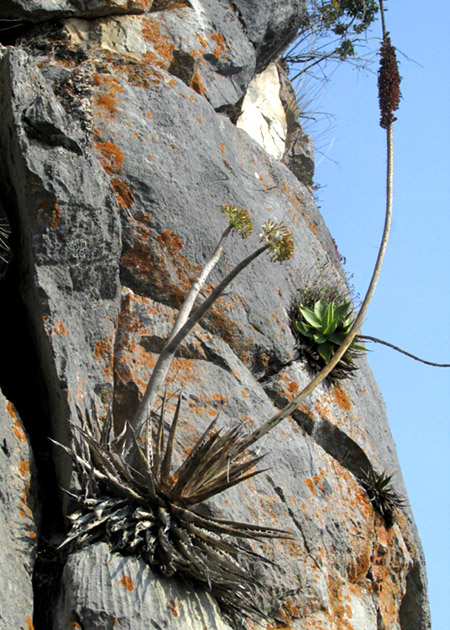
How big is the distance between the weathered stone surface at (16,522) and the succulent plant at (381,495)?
3058 mm

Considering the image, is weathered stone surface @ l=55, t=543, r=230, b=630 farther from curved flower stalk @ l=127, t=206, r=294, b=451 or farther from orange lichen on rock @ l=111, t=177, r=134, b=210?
orange lichen on rock @ l=111, t=177, r=134, b=210

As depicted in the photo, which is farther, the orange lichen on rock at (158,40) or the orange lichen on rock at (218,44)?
the orange lichen on rock at (218,44)

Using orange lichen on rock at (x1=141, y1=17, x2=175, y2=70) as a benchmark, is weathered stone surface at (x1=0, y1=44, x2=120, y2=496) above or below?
below

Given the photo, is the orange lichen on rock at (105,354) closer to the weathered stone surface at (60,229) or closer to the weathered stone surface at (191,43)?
the weathered stone surface at (60,229)

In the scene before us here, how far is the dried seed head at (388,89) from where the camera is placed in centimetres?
558

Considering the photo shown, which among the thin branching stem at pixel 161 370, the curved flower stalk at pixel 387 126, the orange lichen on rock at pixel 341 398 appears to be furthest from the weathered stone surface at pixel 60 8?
the orange lichen on rock at pixel 341 398

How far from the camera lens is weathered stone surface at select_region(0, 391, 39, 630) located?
399cm

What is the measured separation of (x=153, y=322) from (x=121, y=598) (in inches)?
81.5

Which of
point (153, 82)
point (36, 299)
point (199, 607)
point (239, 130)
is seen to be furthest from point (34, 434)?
point (239, 130)

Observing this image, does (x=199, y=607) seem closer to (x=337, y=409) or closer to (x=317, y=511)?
(x=317, y=511)

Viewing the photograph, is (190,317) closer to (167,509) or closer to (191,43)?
(167,509)

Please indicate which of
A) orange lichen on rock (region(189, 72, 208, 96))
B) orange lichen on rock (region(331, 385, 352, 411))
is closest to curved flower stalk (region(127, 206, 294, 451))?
orange lichen on rock (region(331, 385, 352, 411))

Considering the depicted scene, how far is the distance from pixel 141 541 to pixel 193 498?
0.35 m

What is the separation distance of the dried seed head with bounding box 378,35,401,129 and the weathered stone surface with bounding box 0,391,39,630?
3084mm
